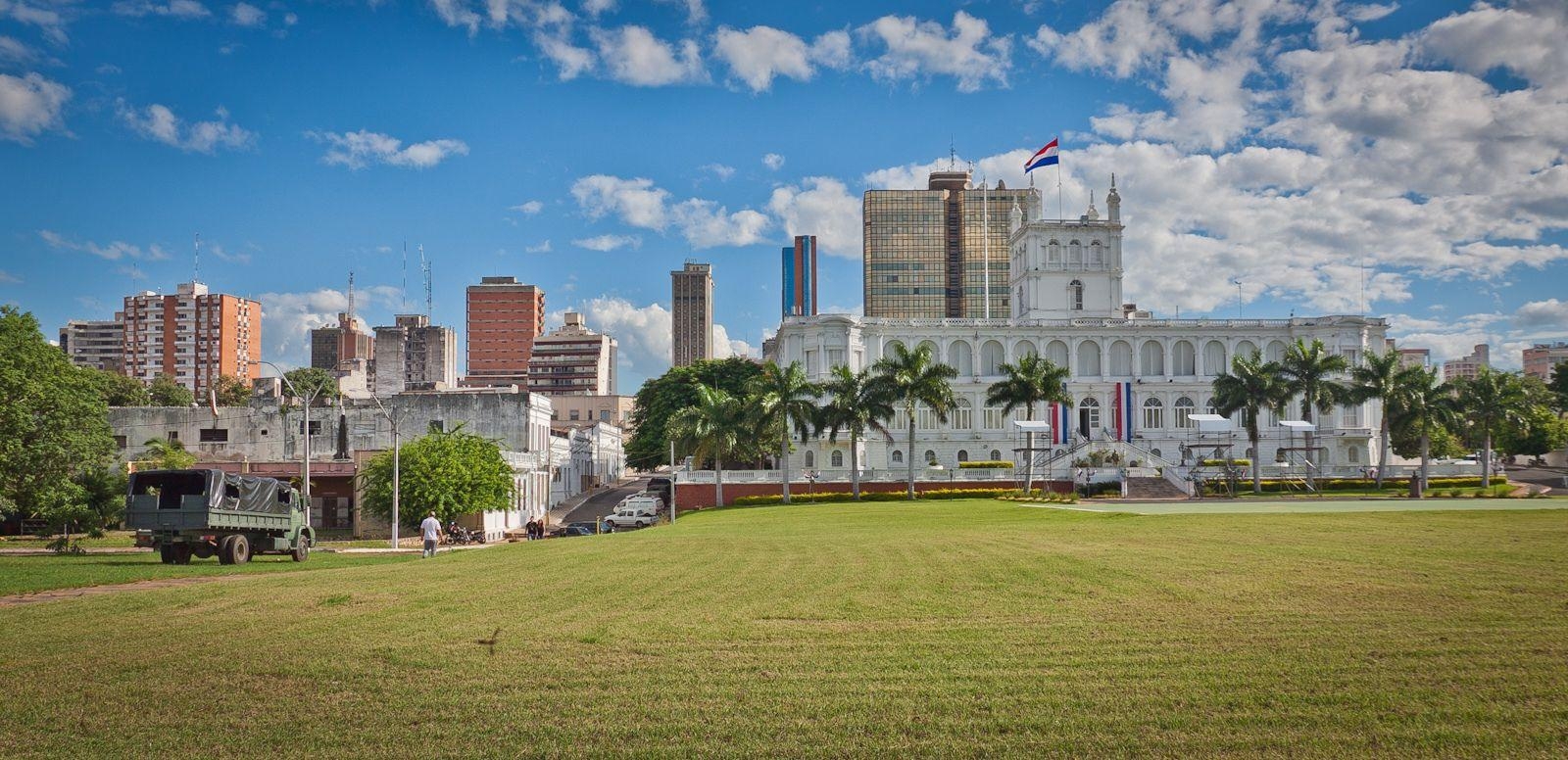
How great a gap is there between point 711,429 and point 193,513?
39.0 meters

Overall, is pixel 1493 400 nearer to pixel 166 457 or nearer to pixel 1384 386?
pixel 1384 386

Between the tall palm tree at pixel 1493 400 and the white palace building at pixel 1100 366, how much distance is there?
10.1 metres

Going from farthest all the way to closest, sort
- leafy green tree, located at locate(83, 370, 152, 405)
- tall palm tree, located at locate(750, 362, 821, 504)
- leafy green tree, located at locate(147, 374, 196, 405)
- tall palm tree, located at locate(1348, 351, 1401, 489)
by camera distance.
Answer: leafy green tree, located at locate(147, 374, 196, 405), leafy green tree, located at locate(83, 370, 152, 405), tall palm tree, located at locate(1348, 351, 1401, 489), tall palm tree, located at locate(750, 362, 821, 504)

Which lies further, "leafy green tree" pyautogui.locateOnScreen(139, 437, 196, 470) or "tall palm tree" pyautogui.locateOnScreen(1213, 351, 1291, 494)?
"tall palm tree" pyautogui.locateOnScreen(1213, 351, 1291, 494)

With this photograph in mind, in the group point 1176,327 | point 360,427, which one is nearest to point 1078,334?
point 1176,327

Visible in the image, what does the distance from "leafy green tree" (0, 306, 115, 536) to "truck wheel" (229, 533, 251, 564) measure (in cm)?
1317

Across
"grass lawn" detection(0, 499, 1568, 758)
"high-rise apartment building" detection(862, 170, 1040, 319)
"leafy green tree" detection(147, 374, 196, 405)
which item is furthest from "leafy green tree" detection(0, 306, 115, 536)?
"high-rise apartment building" detection(862, 170, 1040, 319)

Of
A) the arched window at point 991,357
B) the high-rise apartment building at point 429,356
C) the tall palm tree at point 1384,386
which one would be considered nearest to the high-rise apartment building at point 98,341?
the high-rise apartment building at point 429,356

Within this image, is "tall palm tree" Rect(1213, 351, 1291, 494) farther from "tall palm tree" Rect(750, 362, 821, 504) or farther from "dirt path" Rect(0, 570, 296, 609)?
"dirt path" Rect(0, 570, 296, 609)

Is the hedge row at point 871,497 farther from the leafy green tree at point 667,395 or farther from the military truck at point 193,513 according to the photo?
the military truck at point 193,513

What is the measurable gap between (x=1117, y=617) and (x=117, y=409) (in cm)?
7308

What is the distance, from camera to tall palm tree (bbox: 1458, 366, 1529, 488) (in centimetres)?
7544

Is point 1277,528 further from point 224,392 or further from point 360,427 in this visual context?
point 224,392

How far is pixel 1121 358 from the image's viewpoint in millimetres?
91625
